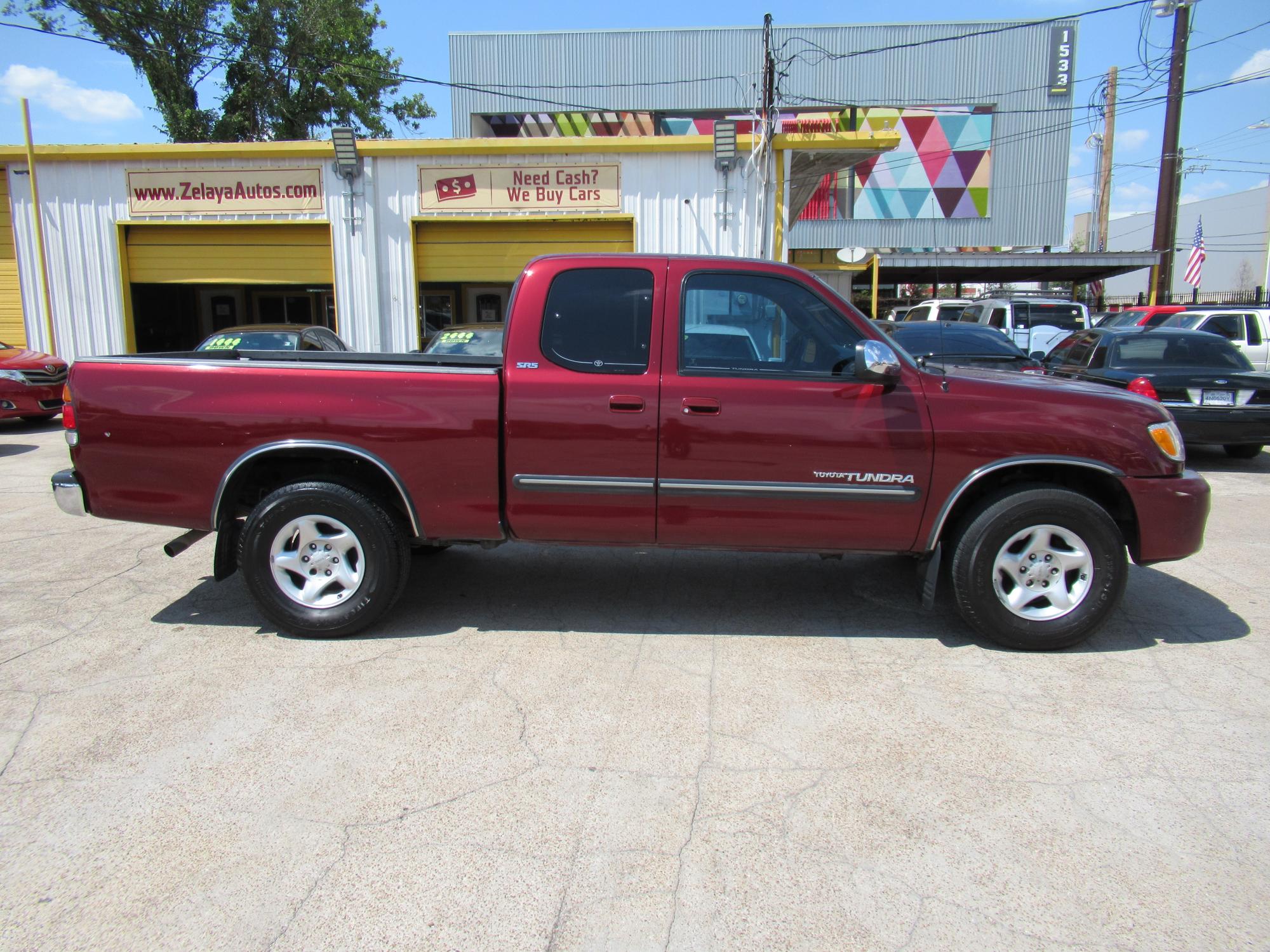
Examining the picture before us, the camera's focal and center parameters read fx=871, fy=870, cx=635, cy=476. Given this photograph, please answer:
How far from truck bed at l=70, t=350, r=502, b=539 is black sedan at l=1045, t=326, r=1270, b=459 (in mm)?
7374

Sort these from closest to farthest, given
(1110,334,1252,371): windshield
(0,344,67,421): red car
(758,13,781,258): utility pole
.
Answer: (1110,334,1252,371): windshield < (0,344,67,421): red car < (758,13,781,258): utility pole

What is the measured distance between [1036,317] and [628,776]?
1868cm

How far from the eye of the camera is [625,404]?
13.9 ft

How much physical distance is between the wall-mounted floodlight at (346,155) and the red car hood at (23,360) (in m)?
5.11

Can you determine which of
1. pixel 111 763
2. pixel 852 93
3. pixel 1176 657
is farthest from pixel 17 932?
pixel 852 93

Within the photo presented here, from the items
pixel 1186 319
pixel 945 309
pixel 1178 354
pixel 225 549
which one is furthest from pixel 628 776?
pixel 945 309

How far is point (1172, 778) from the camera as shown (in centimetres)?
322

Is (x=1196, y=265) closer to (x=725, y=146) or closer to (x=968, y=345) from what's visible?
(x=725, y=146)

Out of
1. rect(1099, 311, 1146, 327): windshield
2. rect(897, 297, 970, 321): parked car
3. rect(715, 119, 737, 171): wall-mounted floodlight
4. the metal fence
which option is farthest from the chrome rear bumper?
the metal fence

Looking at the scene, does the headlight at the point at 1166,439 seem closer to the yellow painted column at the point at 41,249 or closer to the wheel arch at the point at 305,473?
the wheel arch at the point at 305,473

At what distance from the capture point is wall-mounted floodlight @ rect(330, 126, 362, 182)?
13828mm

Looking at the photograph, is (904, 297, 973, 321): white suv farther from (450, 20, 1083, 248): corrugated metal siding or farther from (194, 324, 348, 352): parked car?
(194, 324, 348, 352): parked car

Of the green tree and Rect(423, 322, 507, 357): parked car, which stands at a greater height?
the green tree

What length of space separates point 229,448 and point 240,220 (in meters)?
12.2
